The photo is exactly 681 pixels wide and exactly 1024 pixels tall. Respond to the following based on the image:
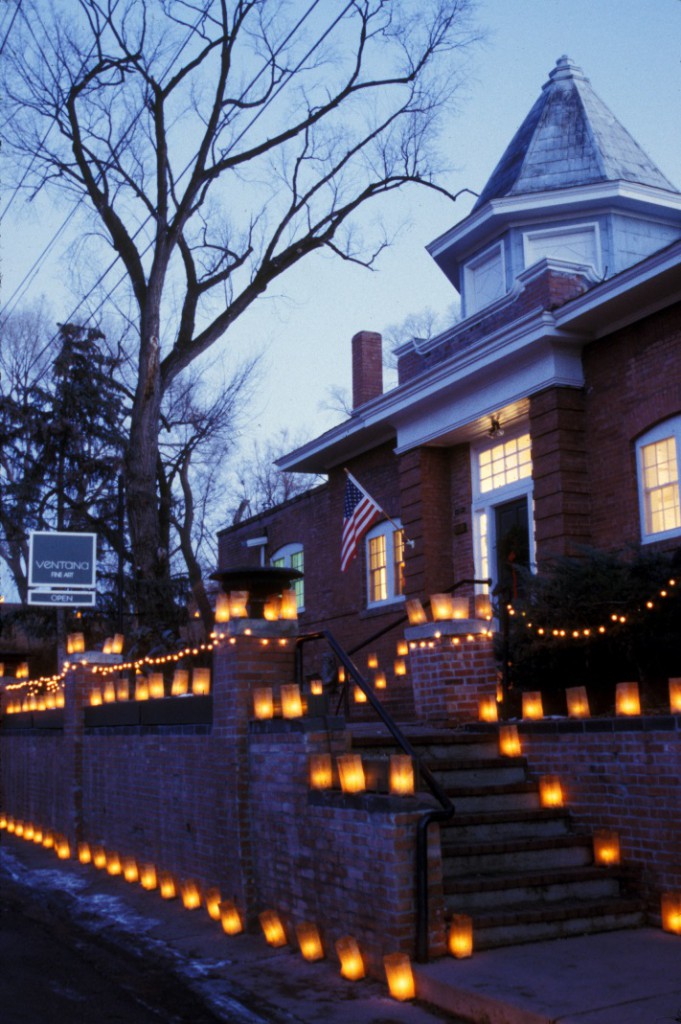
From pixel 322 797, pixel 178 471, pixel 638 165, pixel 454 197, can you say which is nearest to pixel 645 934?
pixel 322 797

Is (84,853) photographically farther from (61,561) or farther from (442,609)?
(61,561)

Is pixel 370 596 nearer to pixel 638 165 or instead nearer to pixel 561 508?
pixel 561 508

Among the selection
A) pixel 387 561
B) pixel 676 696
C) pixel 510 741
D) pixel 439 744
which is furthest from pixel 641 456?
pixel 676 696

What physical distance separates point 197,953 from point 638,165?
15.7 m

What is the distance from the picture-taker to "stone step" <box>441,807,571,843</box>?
6.92 meters

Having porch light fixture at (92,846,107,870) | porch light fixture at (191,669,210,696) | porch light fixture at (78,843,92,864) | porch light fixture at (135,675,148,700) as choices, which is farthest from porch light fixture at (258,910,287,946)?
porch light fixture at (78,843,92,864)

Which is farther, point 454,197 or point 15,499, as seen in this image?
point 15,499

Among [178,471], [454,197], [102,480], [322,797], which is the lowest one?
[322,797]

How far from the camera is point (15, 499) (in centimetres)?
2598

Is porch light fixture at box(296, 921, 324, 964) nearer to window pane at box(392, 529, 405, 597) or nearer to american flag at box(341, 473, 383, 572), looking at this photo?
american flag at box(341, 473, 383, 572)

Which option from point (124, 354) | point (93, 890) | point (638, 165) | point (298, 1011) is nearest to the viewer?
point (298, 1011)

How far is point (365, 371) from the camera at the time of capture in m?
21.2

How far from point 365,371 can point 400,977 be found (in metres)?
16.5

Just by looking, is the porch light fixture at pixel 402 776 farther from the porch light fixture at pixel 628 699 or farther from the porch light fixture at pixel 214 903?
the porch light fixture at pixel 214 903
